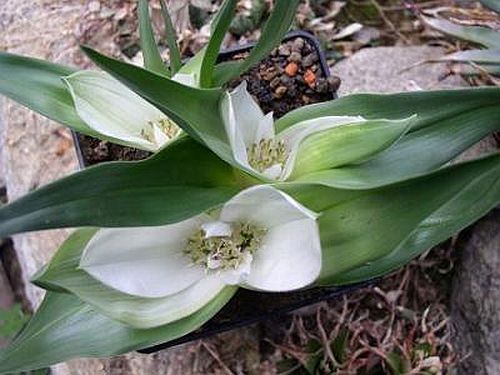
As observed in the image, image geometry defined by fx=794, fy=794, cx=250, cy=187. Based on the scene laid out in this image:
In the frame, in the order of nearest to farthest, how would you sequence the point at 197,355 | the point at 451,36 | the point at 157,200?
the point at 157,200, the point at 197,355, the point at 451,36

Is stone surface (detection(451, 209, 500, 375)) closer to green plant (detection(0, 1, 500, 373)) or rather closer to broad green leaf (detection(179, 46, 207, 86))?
green plant (detection(0, 1, 500, 373))

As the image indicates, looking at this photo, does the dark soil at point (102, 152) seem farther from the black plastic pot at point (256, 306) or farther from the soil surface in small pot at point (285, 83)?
the black plastic pot at point (256, 306)

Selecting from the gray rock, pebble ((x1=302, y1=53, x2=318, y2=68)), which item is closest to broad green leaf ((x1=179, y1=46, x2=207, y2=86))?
pebble ((x1=302, y1=53, x2=318, y2=68))

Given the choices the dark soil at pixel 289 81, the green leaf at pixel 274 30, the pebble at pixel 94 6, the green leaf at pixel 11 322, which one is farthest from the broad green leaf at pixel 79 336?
the pebble at pixel 94 6

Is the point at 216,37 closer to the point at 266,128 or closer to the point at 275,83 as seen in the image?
the point at 266,128

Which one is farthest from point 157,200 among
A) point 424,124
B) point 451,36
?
point 451,36

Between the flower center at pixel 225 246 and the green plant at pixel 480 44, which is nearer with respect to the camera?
the flower center at pixel 225 246

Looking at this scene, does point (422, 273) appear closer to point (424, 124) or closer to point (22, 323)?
point (424, 124)
